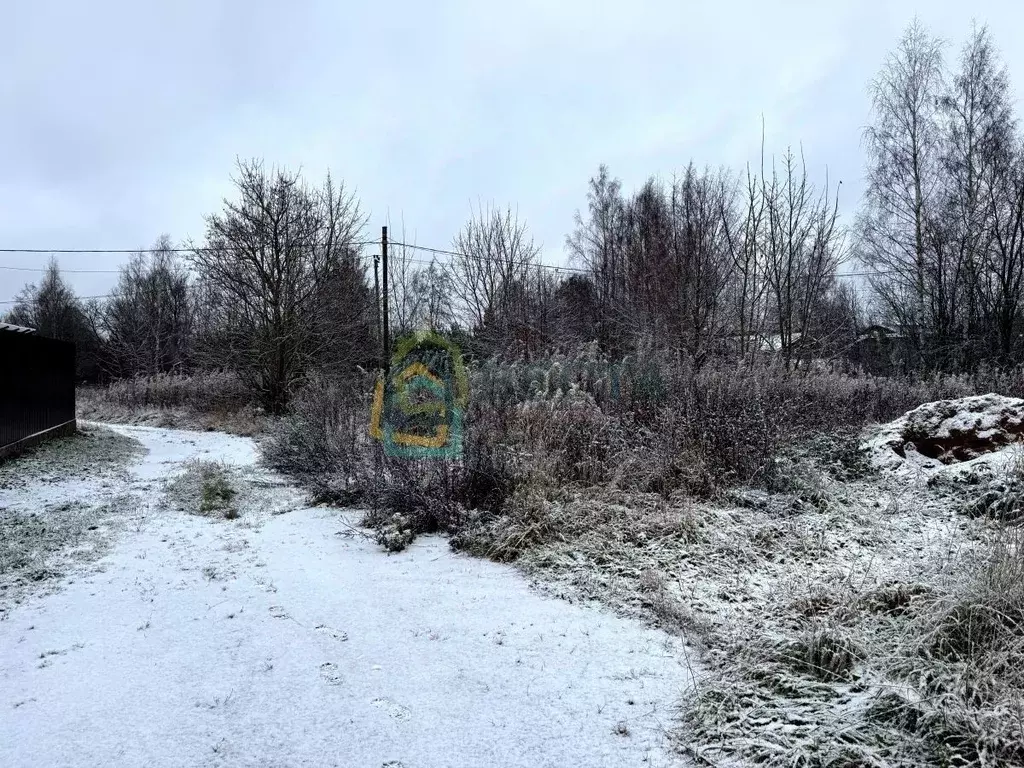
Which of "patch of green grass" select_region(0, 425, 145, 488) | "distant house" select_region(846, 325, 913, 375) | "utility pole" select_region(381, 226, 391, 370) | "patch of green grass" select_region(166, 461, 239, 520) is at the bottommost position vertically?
"patch of green grass" select_region(166, 461, 239, 520)

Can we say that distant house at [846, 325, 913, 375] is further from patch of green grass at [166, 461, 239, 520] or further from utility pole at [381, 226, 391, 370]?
patch of green grass at [166, 461, 239, 520]

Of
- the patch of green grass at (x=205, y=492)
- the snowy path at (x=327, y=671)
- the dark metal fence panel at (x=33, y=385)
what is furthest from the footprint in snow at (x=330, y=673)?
the dark metal fence panel at (x=33, y=385)

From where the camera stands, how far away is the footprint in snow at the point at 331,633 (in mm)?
2854

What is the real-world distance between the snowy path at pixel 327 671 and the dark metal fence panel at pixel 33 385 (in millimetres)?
6364

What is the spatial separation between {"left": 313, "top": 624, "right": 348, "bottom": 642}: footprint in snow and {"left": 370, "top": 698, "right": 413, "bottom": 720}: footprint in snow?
0.62 metres

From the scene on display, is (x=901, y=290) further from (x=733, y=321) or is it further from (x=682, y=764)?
(x=682, y=764)

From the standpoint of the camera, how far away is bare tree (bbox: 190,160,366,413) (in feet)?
47.4

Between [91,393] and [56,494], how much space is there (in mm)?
18632

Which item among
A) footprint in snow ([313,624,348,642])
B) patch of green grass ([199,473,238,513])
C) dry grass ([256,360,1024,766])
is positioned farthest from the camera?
patch of green grass ([199,473,238,513])

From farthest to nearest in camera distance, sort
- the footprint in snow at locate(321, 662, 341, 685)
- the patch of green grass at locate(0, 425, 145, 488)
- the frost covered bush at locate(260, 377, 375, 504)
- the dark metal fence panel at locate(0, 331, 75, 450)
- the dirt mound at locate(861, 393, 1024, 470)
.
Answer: the dark metal fence panel at locate(0, 331, 75, 450)
the patch of green grass at locate(0, 425, 145, 488)
the frost covered bush at locate(260, 377, 375, 504)
the dirt mound at locate(861, 393, 1024, 470)
the footprint in snow at locate(321, 662, 341, 685)

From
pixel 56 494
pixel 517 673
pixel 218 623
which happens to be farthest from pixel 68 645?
pixel 56 494

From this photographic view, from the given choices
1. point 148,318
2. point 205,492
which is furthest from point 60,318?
point 205,492

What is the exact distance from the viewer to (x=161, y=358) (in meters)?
30.2

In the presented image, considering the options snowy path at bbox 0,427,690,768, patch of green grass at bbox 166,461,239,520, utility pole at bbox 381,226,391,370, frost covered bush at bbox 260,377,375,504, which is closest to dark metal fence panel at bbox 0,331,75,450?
patch of green grass at bbox 166,461,239,520
